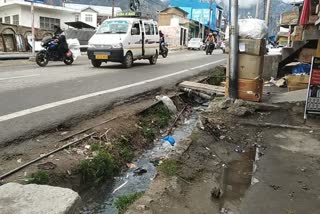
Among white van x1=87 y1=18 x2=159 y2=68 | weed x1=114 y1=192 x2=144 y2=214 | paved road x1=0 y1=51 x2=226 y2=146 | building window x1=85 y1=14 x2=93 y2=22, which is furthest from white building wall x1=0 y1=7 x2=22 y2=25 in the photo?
weed x1=114 y1=192 x2=144 y2=214

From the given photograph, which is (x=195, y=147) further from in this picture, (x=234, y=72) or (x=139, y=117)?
(x=234, y=72)

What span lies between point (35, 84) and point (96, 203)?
6.24 m

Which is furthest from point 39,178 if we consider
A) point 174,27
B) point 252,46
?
point 174,27

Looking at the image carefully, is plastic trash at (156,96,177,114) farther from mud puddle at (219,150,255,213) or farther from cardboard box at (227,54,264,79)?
mud puddle at (219,150,255,213)

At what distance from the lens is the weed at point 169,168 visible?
15.2ft

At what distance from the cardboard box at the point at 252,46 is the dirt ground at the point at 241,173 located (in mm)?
1632

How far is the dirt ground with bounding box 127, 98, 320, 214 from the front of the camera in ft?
13.0

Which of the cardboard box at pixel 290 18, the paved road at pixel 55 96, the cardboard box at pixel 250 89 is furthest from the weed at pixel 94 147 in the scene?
the cardboard box at pixel 290 18

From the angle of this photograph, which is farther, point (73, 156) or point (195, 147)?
point (195, 147)

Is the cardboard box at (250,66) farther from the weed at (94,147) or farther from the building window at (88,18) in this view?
the building window at (88,18)

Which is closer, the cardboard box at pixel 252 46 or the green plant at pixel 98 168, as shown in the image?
the green plant at pixel 98 168

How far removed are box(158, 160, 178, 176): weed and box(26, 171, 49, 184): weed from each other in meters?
1.40

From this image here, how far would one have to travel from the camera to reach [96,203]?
4.43m

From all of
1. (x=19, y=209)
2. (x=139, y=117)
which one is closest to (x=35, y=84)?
(x=139, y=117)
